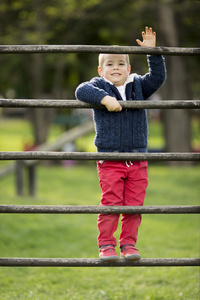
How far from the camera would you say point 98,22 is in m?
17.5

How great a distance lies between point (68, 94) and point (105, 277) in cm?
3511

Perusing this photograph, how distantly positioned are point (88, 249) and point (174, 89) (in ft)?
31.5

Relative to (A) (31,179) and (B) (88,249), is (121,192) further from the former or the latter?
(A) (31,179)

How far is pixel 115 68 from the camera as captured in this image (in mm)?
3100

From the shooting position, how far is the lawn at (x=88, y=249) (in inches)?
159

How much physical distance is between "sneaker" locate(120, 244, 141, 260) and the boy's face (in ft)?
3.26

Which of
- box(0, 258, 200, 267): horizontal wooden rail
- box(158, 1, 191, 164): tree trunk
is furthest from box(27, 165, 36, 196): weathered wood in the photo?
box(0, 258, 200, 267): horizontal wooden rail

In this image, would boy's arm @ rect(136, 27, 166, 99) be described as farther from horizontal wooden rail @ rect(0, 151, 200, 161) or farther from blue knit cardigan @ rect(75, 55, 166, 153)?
horizontal wooden rail @ rect(0, 151, 200, 161)

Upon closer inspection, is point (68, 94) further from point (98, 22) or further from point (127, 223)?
point (127, 223)

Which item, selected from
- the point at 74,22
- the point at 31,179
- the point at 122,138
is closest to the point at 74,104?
the point at 122,138

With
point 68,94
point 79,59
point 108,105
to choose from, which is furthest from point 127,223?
point 68,94

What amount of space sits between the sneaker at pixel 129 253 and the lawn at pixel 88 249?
3.16ft

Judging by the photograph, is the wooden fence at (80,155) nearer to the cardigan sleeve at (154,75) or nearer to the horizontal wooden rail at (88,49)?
the horizontal wooden rail at (88,49)

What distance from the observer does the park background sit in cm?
435
